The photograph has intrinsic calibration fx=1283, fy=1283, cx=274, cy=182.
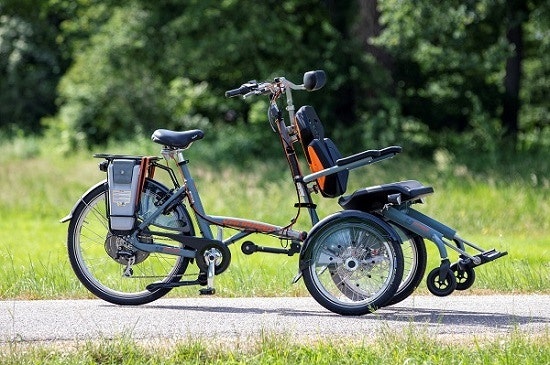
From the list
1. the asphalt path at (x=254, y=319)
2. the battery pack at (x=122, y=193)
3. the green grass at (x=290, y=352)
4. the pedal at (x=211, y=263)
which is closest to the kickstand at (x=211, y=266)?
the pedal at (x=211, y=263)

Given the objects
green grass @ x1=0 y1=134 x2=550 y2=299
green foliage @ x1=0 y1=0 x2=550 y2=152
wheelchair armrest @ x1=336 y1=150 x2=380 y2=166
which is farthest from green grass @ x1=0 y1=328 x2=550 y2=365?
green foliage @ x1=0 y1=0 x2=550 y2=152

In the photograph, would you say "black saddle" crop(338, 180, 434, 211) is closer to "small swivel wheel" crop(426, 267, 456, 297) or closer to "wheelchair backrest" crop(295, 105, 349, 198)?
"wheelchair backrest" crop(295, 105, 349, 198)

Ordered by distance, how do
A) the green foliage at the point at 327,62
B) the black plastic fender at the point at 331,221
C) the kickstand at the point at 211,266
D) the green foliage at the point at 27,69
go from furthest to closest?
the green foliage at the point at 27,69
the green foliage at the point at 327,62
the kickstand at the point at 211,266
the black plastic fender at the point at 331,221

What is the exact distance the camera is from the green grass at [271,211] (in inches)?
368

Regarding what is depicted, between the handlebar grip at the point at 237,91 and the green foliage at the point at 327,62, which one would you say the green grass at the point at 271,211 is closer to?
the handlebar grip at the point at 237,91

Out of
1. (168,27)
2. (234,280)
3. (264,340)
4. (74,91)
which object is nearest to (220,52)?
(168,27)

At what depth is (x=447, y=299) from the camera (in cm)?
881

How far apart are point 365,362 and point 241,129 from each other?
19616 millimetres

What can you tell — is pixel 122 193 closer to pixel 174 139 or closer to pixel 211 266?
pixel 174 139

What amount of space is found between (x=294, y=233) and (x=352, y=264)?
486mm

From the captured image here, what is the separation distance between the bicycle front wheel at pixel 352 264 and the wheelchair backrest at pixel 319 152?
0.82ft

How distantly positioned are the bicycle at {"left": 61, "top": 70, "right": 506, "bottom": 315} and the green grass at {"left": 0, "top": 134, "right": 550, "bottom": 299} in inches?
27.0

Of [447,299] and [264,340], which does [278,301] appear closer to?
[447,299]

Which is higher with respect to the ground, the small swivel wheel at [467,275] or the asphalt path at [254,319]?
the small swivel wheel at [467,275]
